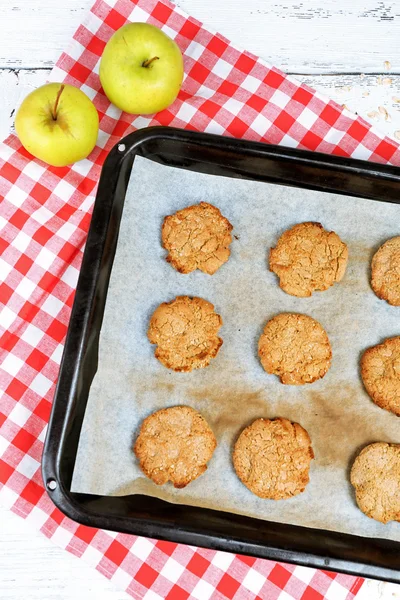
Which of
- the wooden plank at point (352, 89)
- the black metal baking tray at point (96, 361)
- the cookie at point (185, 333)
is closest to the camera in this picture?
the black metal baking tray at point (96, 361)

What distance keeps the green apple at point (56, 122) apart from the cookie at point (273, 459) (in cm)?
112

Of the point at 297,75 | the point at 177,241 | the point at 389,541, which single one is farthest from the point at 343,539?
the point at 297,75

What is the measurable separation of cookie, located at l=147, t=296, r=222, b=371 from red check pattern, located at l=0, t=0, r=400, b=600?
373mm

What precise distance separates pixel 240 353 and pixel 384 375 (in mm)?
483

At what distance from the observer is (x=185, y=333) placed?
2.15 meters

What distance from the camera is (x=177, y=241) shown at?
7.13 ft

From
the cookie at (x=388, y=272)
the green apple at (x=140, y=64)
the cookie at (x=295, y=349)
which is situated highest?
the green apple at (x=140, y=64)

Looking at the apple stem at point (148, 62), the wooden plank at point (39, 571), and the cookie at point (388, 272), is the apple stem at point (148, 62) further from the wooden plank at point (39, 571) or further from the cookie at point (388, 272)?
the wooden plank at point (39, 571)

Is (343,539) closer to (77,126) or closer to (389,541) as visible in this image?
(389,541)

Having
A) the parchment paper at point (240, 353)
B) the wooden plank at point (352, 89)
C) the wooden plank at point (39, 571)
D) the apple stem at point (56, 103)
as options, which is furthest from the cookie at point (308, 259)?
the wooden plank at point (39, 571)

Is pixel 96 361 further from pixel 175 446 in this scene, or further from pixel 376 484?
pixel 376 484

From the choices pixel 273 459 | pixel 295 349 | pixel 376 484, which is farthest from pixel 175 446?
pixel 376 484

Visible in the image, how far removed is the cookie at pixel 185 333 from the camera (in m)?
2.13

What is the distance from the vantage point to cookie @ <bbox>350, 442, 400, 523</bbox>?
2.08 metres
